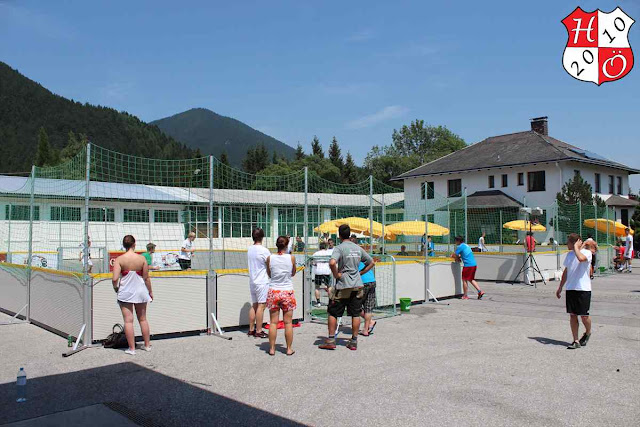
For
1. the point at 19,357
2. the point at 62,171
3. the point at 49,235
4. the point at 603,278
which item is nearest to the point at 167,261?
the point at 49,235

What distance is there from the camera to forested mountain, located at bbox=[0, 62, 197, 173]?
118 m

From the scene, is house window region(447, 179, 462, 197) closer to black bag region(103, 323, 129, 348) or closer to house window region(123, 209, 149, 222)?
house window region(123, 209, 149, 222)

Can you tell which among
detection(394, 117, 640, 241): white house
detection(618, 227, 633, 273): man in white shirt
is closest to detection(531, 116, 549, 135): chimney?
detection(394, 117, 640, 241): white house

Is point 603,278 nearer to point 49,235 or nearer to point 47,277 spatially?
point 47,277

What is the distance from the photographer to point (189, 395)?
5578 millimetres

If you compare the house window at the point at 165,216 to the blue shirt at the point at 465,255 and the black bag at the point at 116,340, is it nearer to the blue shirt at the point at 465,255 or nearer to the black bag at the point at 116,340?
the blue shirt at the point at 465,255

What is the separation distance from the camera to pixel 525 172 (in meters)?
38.8

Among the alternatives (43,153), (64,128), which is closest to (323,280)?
(43,153)

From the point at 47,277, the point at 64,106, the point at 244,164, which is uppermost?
the point at 64,106

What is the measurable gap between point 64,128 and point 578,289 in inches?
5589

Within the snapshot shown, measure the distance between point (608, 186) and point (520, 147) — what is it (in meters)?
7.31

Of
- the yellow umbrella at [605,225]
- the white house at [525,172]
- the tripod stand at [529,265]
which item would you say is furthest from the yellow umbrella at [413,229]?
the white house at [525,172]

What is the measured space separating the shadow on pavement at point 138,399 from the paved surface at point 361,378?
0.04ft

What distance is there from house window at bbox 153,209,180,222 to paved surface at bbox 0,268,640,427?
1530 cm
